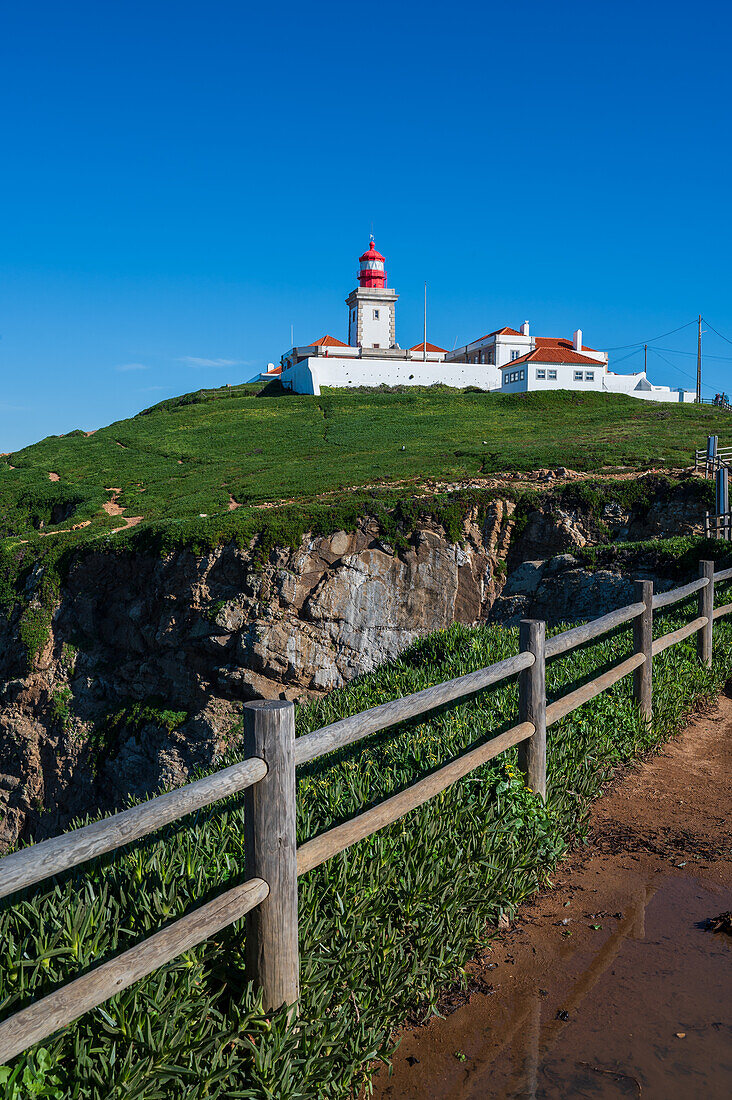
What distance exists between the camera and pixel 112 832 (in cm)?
239

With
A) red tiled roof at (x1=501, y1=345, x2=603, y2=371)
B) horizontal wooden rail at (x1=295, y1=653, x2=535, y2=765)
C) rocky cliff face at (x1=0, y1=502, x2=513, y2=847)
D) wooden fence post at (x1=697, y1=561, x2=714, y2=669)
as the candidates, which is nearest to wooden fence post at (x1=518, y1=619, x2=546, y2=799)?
horizontal wooden rail at (x1=295, y1=653, x2=535, y2=765)

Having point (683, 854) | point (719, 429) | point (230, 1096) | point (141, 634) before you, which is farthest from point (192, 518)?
point (719, 429)

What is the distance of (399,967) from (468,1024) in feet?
1.33

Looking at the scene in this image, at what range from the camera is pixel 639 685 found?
6.80 metres

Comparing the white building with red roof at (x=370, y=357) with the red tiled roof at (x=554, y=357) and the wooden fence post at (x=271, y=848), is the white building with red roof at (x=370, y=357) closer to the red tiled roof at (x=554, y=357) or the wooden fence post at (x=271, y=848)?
the red tiled roof at (x=554, y=357)

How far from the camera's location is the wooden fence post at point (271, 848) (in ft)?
9.23

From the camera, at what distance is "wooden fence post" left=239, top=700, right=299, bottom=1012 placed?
281 cm

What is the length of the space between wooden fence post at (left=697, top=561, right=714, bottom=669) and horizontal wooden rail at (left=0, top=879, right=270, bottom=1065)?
701 cm

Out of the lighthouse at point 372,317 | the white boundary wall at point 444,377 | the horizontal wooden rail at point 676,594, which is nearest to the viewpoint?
the horizontal wooden rail at point 676,594

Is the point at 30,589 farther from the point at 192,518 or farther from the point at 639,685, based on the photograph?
the point at 639,685

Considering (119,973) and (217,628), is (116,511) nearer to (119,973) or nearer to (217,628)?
(217,628)

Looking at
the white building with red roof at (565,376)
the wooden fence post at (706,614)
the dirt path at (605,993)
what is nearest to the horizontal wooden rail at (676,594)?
the wooden fence post at (706,614)

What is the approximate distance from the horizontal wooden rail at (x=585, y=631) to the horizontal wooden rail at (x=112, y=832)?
110 inches

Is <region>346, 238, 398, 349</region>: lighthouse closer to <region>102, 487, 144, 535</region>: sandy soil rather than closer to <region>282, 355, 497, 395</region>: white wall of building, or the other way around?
<region>282, 355, 497, 395</region>: white wall of building
